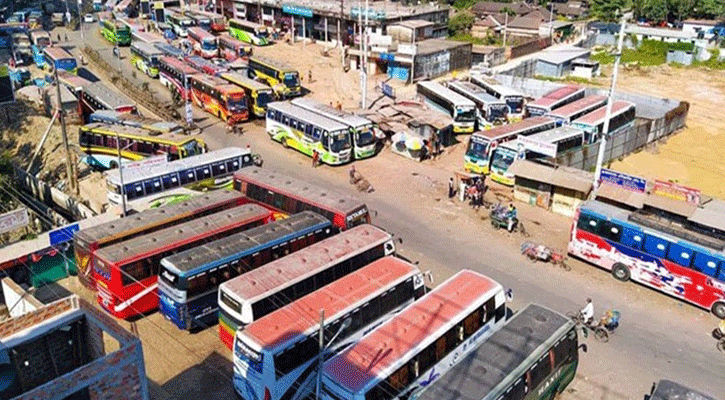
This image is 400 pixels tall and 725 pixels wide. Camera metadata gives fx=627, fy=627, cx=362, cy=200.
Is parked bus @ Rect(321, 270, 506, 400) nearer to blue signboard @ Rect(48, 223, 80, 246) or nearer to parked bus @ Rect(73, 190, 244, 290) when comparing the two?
parked bus @ Rect(73, 190, 244, 290)

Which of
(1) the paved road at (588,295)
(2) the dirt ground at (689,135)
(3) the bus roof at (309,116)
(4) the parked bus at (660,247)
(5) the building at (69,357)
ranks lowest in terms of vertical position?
(2) the dirt ground at (689,135)

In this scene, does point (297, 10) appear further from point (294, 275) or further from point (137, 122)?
point (294, 275)

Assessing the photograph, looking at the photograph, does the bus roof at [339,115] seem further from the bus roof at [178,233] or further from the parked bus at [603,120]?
the parked bus at [603,120]

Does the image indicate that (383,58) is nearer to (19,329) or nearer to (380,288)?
(380,288)

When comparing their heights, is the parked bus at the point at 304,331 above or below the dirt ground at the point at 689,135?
above

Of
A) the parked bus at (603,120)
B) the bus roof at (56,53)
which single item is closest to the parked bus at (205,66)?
the bus roof at (56,53)

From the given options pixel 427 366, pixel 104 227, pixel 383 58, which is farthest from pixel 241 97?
pixel 427 366
